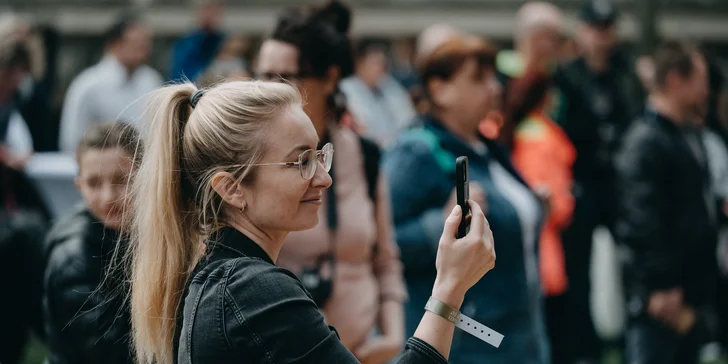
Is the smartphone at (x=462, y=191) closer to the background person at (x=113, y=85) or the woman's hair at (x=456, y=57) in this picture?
the woman's hair at (x=456, y=57)

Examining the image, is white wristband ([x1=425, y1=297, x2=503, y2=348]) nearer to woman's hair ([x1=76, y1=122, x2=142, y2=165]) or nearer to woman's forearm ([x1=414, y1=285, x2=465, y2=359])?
woman's forearm ([x1=414, y1=285, x2=465, y2=359])

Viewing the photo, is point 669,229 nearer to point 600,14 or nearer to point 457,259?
point 600,14

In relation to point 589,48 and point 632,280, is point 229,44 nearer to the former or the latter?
point 589,48

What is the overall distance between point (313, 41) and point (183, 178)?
1460mm

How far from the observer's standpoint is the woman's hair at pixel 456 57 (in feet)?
15.1

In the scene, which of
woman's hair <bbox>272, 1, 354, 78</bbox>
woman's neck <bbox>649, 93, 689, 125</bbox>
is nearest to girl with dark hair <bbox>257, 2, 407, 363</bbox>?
woman's hair <bbox>272, 1, 354, 78</bbox>

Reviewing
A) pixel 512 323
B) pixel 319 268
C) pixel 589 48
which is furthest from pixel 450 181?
pixel 589 48

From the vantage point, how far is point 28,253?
6.21 meters

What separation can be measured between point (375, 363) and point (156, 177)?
1684 mm

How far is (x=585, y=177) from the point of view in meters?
7.28

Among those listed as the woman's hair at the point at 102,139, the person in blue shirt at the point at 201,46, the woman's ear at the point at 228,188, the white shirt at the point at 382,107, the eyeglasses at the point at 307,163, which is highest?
the eyeglasses at the point at 307,163

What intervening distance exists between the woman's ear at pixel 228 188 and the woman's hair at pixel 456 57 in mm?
2310

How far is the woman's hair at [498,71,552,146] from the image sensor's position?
6.18m

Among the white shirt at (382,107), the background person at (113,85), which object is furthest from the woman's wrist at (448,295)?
the white shirt at (382,107)
